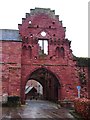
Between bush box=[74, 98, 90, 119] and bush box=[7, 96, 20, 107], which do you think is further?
bush box=[7, 96, 20, 107]

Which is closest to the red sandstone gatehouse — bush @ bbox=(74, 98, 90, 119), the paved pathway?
the paved pathway

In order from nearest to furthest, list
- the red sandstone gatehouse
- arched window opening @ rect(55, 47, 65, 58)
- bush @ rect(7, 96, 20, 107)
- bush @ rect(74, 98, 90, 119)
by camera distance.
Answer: bush @ rect(74, 98, 90, 119)
bush @ rect(7, 96, 20, 107)
the red sandstone gatehouse
arched window opening @ rect(55, 47, 65, 58)

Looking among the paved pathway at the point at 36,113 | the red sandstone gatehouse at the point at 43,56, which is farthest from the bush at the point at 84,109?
the red sandstone gatehouse at the point at 43,56

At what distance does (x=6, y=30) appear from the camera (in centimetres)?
3372

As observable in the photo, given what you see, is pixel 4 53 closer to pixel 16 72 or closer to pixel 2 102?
pixel 16 72

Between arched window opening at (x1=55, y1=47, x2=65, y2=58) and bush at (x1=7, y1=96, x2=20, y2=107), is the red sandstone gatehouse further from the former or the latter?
bush at (x1=7, y1=96, x2=20, y2=107)

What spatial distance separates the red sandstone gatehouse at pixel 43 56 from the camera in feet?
103

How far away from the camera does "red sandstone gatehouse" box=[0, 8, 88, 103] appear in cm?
3150

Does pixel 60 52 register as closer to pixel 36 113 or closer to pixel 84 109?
pixel 36 113

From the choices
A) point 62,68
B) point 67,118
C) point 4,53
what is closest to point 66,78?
point 62,68

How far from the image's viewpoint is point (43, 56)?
3328 centimetres

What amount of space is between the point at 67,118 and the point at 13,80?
39.0 ft

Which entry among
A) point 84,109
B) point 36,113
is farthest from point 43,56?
point 84,109

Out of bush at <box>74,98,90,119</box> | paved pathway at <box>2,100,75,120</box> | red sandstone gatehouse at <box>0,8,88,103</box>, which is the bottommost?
paved pathway at <box>2,100,75,120</box>
